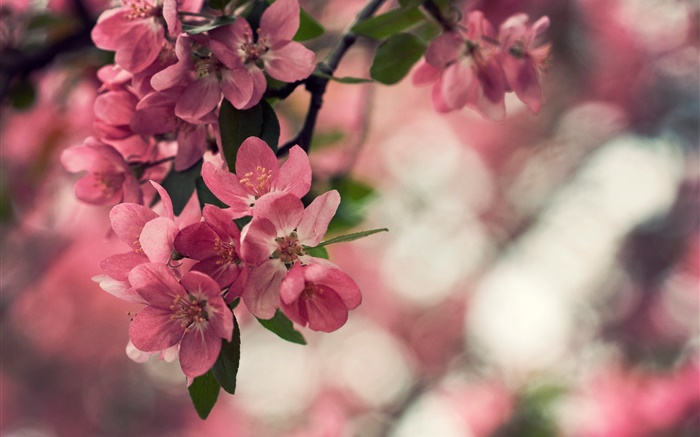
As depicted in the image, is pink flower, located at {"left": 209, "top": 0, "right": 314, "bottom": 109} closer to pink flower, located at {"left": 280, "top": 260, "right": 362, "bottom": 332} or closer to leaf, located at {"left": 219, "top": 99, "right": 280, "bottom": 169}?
leaf, located at {"left": 219, "top": 99, "right": 280, "bottom": 169}

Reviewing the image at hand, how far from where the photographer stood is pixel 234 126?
0.56 metres

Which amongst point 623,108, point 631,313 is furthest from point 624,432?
point 623,108

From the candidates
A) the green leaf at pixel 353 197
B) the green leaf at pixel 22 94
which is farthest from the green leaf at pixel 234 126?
the green leaf at pixel 22 94

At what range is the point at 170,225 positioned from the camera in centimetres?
51

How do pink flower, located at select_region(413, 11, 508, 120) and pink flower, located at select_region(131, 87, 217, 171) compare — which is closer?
pink flower, located at select_region(131, 87, 217, 171)

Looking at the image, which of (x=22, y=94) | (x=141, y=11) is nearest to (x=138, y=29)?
(x=141, y=11)

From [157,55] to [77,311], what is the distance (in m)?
4.03

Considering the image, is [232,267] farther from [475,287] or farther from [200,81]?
[475,287]

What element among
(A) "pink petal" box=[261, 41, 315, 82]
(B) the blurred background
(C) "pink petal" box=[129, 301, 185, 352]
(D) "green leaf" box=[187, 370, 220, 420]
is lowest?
(B) the blurred background

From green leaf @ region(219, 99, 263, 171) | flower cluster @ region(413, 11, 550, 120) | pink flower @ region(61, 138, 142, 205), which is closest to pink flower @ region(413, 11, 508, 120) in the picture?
flower cluster @ region(413, 11, 550, 120)

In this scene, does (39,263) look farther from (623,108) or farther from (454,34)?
(623,108)

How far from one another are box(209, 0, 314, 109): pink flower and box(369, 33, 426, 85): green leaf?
0.41ft

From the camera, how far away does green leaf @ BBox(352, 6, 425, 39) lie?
694 millimetres

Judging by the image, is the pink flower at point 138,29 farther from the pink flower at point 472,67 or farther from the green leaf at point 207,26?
the pink flower at point 472,67
